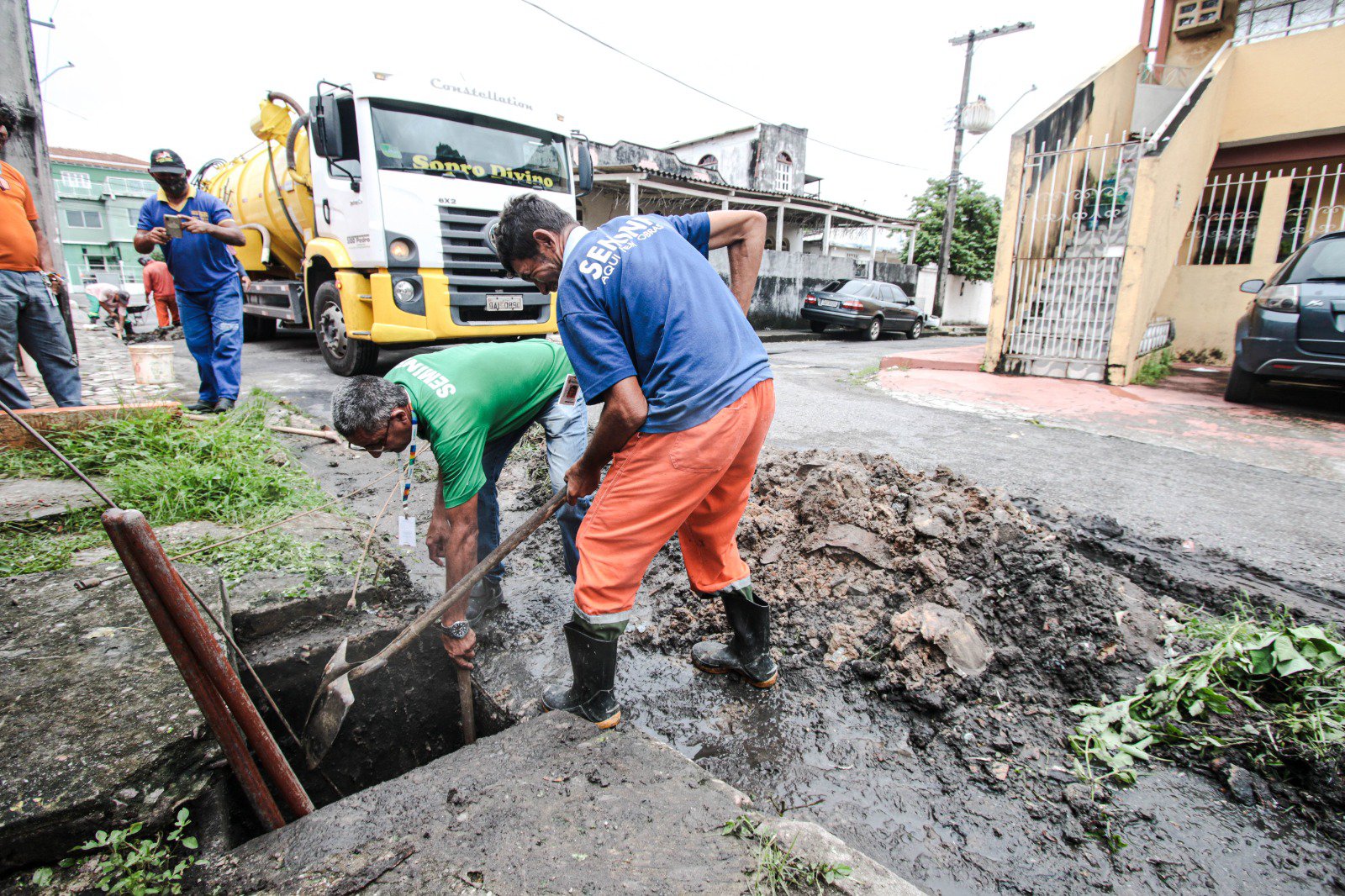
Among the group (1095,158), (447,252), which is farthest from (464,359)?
(1095,158)

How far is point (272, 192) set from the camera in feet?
25.0

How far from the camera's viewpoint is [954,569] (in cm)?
260

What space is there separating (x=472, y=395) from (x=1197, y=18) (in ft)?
44.4

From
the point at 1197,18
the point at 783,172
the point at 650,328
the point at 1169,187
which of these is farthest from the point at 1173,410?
the point at 783,172

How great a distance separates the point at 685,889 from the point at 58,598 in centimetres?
240

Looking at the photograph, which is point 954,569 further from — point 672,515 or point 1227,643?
point 672,515

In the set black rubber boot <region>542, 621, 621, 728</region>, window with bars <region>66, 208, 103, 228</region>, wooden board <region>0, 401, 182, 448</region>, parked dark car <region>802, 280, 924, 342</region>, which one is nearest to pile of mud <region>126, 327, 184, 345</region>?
wooden board <region>0, 401, 182, 448</region>

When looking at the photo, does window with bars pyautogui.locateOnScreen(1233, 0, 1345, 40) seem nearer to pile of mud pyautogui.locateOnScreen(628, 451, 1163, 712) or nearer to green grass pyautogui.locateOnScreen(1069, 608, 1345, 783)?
pile of mud pyautogui.locateOnScreen(628, 451, 1163, 712)

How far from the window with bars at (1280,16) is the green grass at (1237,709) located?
11.4 metres

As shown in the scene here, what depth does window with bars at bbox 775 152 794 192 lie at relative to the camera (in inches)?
956

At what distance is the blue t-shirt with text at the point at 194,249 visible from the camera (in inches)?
186

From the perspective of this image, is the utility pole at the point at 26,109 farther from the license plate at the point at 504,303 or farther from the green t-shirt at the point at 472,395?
the green t-shirt at the point at 472,395

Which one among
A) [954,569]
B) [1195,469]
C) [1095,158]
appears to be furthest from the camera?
[1095,158]

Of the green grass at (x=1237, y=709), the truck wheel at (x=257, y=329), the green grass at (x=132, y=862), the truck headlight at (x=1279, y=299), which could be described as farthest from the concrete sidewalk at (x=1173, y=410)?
the truck wheel at (x=257, y=329)
